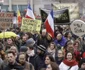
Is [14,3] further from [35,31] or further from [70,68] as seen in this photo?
[70,68]

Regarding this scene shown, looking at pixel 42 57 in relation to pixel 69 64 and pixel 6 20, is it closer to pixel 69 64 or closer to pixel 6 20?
pixel 69 64

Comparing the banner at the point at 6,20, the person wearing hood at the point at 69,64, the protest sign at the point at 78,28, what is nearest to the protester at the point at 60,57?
the person wearing hood at the point at 69,64

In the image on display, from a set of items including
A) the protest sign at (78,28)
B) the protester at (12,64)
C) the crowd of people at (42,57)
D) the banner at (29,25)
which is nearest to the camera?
the protester at (12,64)

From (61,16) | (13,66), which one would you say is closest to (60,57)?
(13,66)

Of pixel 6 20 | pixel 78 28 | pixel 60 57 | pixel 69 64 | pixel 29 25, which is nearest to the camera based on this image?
pixel 69 64

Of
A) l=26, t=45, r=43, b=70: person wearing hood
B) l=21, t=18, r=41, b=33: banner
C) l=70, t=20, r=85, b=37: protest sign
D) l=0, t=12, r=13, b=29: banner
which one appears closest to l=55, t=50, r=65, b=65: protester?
l=26, t=45, r=43, b=70: person wearing hood

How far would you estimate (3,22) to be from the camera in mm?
13844

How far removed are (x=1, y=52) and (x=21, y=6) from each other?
49.5 m

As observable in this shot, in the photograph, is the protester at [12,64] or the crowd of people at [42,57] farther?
the crowd of people at [42,57]

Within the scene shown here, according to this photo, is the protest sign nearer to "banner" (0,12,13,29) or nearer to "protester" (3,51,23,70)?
"banner" (0,12,13,29)

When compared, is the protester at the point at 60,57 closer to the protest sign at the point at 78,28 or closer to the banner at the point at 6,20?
the banner at the point at 6,20

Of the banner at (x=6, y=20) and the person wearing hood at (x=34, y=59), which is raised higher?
the banner at (x=6, y=20)

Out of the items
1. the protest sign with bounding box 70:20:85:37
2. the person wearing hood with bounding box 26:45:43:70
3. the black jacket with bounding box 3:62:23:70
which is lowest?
the protest sign with bounding box 70:20:85:37

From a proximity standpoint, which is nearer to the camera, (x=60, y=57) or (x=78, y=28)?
(x=60, y=57)
